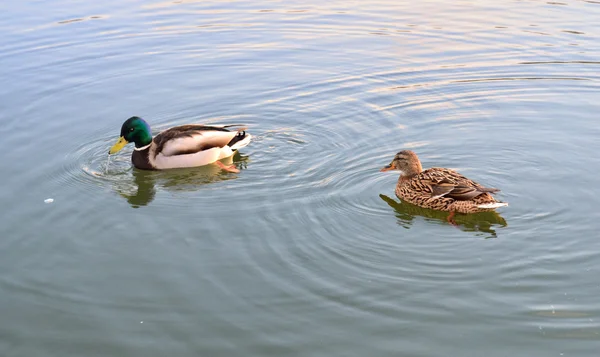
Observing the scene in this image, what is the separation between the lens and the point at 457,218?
9.04 m

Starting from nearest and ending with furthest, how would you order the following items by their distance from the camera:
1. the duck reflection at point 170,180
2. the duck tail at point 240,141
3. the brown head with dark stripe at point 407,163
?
1. the brown head with dark stripe at point 407,163
2. the duck reflection at point 170,180
3. the duck tail at point 240,141

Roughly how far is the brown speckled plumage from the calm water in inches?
6.4

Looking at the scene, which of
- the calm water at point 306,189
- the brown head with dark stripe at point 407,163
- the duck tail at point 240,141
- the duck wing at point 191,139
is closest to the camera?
the calm water at point 306,189

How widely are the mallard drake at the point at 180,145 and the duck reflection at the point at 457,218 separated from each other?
241cm

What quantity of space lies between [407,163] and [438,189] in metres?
0.57

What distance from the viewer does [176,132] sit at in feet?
36.4

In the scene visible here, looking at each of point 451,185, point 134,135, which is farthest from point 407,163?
point 134,135

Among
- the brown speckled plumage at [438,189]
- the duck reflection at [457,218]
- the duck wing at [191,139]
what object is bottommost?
the duck reflection at [457,218]

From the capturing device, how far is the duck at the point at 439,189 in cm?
890

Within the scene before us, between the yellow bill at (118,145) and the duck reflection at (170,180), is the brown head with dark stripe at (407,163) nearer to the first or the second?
the duck reflection at (170,180)

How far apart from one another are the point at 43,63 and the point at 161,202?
20.9ft

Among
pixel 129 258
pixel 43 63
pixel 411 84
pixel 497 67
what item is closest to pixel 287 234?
pixel 129 258

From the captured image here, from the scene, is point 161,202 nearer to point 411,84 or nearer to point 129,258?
point 129,258

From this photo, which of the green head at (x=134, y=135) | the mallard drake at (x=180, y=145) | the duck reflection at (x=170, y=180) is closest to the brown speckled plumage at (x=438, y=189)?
the duck reflection at (x=170, y=180)
